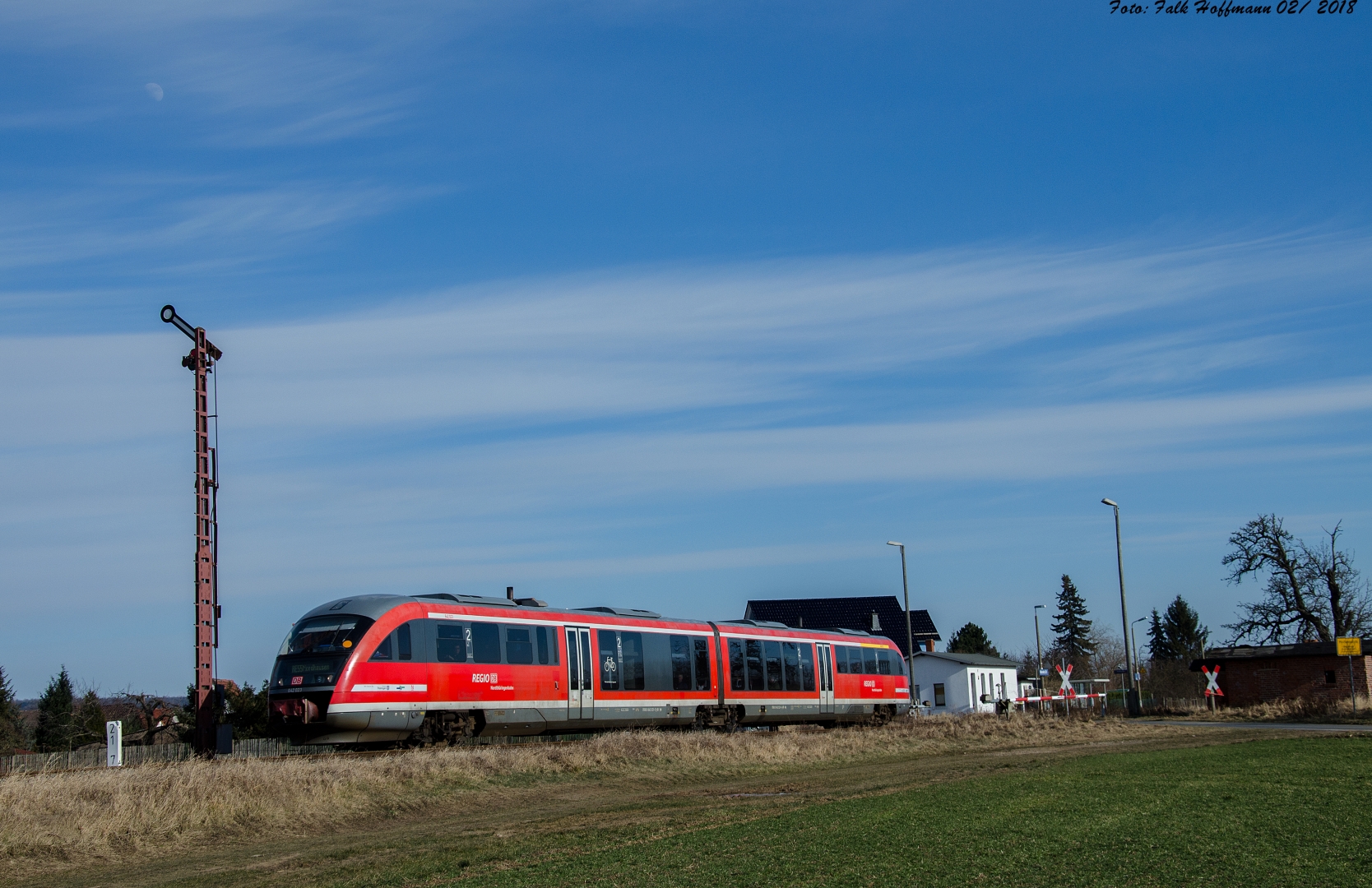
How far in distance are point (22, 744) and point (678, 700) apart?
5220cm

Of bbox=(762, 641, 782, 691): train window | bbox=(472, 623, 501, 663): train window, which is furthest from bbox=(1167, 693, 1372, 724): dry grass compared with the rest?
bbox=(472, 623, 501, 663): train window

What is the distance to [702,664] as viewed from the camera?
105ft

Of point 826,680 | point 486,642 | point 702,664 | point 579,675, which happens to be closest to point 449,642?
point 486,642

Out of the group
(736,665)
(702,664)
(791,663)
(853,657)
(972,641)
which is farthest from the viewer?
(972,641)

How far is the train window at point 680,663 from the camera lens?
30939 mm

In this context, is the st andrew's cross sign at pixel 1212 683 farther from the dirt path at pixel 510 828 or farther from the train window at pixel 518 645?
the train window at pixel 518 645

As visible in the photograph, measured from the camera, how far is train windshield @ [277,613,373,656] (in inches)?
896

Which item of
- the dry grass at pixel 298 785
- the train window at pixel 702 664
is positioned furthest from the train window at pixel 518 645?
the train window at pixel 702 664

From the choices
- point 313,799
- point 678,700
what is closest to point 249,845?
point 313,799

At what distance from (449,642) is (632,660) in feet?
20.6

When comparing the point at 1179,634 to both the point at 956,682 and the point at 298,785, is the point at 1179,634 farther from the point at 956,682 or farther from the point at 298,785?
the point at 298,785

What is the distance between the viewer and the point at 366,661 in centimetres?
2272

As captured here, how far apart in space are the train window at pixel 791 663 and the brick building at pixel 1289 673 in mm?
16375

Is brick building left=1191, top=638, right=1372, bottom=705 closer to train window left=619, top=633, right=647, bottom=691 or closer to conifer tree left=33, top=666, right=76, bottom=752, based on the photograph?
train window left=619, top=633, right=647, bottom=691
